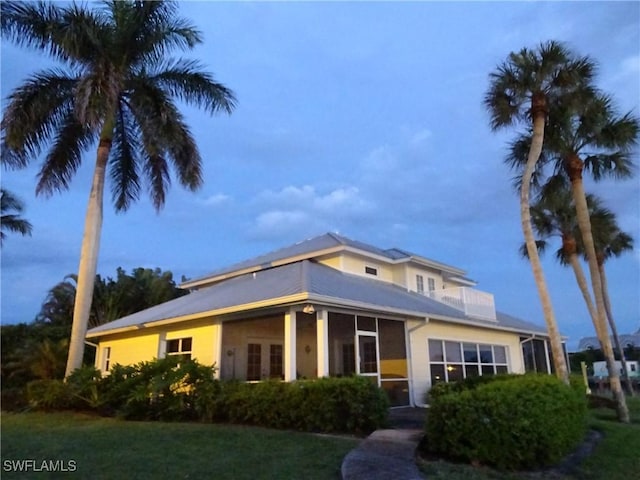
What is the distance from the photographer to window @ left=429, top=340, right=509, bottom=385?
17797mm

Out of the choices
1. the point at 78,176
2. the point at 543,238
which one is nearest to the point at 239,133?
the point at 78,176

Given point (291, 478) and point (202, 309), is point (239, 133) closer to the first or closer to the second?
point (202, 309)

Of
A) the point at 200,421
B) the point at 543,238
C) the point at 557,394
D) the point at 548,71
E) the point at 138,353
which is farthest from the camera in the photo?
the point at 543,238

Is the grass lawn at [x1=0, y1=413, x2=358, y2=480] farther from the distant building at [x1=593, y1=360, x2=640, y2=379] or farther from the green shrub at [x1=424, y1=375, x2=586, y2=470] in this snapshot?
the distant building at [x1=593, y1=360, x2=640, y2=379]

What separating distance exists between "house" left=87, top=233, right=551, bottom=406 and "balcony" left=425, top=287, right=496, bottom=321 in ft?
0.14

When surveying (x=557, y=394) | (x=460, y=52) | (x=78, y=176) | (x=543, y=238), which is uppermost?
(x=460, y=52)

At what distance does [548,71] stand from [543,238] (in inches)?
413

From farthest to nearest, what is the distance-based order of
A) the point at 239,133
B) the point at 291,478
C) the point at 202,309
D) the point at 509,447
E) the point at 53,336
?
the point at 239,133
the point at 53,336
the point at 202,309
the point at 509,447
the point at 291,478

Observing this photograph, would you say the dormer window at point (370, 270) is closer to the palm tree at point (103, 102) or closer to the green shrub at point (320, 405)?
the palm tree at point (103, 102)

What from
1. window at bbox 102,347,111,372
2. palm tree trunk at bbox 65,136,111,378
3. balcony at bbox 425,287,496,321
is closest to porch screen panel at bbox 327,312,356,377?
balcony at bbox 425,287,496,321

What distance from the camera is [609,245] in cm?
2833

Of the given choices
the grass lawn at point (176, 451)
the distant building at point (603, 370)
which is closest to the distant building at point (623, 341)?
the distant building at point (603, 370)

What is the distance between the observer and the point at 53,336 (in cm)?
2481

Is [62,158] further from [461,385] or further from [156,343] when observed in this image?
[461,385]
